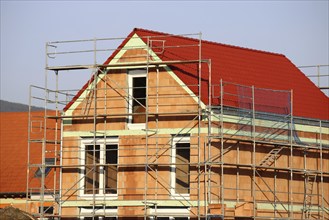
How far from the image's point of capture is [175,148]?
41.2 metres

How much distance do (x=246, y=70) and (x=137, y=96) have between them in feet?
20.0

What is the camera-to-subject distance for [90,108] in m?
43.0

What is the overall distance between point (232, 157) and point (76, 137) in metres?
6.79

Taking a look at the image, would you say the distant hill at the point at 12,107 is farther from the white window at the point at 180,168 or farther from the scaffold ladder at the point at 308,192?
the white window at the point at 180,168

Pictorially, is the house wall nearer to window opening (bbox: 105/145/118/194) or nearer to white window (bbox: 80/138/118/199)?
white window (bbox: 80/138/118/199)

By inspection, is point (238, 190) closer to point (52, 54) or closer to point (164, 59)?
point (164, 59)

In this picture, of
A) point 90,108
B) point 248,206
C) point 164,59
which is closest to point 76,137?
point 90,108

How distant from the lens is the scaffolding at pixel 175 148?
40.6m

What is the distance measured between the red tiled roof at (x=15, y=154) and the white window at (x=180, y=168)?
12.4m

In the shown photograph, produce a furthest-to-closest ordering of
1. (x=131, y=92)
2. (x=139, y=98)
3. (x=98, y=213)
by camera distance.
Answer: (x=131, y=92), (x=139, y=98), (x=98, y=213)

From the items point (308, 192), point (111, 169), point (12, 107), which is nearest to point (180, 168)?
point (111, 169)

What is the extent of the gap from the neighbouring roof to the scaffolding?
247 millimetres

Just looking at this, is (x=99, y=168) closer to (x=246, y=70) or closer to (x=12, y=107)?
(x=246, y=70)

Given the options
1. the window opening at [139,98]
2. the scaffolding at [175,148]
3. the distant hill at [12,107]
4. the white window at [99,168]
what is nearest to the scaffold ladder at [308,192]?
the scaffolding at [175,148]
